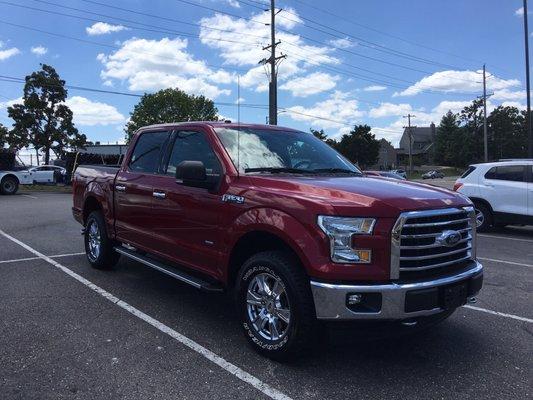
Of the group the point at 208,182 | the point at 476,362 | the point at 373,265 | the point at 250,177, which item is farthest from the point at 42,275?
the point at 476,362

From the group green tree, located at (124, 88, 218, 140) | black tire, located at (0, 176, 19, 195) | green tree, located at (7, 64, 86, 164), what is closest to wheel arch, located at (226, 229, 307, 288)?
black tire, located at (0, 176, 19, 195)

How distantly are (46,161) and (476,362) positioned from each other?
4956cm

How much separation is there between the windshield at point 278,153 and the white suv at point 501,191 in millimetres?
7442

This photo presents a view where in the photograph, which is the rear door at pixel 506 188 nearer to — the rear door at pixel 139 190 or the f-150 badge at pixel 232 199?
the rear door at pixel 139 190

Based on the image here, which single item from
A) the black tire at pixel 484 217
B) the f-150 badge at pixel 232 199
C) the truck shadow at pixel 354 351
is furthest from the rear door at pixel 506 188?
the f-150 badge at pixel 232 199

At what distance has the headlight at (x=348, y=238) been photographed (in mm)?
3527

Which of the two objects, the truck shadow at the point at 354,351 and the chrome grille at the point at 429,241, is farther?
the truck shadow at the point at 354,351

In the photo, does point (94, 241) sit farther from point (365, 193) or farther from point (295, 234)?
point (365, 193)

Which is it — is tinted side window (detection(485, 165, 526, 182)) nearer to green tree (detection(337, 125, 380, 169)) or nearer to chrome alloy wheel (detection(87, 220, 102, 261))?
chrome alloy wheel (detection(87, 220, 102, 261))

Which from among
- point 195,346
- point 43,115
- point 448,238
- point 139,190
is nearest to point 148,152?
point 139,190

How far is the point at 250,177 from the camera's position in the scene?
4.37 metres

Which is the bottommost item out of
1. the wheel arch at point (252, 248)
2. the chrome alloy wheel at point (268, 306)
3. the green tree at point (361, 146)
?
the chrome alloy wheel at point (268, 306)

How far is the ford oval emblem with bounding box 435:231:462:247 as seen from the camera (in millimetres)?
3797

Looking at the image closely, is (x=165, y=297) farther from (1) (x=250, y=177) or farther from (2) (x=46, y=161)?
(2) (x=46, y=161)
